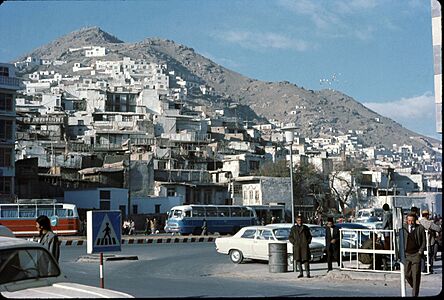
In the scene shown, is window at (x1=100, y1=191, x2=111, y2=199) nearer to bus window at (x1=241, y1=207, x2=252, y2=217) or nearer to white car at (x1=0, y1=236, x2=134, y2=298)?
bus window at (x1=241, y1=207, x2=252, y2=217)

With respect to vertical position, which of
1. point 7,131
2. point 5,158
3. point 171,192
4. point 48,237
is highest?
point 7,131

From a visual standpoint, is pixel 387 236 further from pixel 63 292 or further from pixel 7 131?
pixel 7 131

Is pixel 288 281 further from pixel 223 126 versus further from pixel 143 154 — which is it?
pixel 223 126

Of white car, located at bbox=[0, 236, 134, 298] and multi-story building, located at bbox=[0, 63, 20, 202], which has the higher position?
multi-story building, located at bbox=[0, 63, 20, 202]

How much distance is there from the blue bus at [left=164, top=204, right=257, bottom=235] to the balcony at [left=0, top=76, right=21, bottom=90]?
56.1ft

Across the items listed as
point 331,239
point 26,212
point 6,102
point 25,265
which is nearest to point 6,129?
point 6,102

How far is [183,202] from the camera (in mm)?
64125

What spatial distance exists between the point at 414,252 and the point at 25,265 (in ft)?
22.9

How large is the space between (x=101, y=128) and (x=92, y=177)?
32545 mm

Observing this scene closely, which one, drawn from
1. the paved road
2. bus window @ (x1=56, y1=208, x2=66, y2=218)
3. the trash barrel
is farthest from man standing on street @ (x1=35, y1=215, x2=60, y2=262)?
bus window @ (x1=56, y1=208, x2=66, y2=218)

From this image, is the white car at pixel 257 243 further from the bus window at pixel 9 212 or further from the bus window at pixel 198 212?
the bus window at pixel 198 212

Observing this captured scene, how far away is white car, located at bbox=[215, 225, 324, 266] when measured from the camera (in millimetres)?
22438

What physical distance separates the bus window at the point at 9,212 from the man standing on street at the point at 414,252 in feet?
109

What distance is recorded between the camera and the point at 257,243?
22.6 meters
